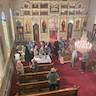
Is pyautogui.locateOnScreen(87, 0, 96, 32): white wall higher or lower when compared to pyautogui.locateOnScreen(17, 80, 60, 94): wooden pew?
higher

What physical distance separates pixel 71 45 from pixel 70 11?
445cm

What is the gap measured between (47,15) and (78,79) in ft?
27.8

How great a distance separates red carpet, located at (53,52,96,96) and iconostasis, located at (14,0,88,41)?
245 inches

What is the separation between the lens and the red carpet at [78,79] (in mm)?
8750

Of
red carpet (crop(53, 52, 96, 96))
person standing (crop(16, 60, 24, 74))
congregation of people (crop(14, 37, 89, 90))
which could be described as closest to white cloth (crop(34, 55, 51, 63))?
congregation of people (crop(14, 37, 89, 90))

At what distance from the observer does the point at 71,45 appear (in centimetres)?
1380


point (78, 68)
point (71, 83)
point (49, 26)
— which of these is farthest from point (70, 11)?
point (71, 83)

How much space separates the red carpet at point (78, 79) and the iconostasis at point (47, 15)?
6.21 meters

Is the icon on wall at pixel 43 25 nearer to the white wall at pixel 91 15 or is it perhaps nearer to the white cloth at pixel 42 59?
the white wall at pixel 91 15

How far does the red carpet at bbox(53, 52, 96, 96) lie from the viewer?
875 cm

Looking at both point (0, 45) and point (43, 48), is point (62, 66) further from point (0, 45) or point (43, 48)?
point (0, 45)

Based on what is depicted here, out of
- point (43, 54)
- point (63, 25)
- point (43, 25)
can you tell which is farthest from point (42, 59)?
point (63, 25)

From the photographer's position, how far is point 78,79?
9.91 metres

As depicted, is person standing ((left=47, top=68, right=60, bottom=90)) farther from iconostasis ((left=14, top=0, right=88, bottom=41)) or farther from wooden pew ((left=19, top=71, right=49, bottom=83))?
iconostasis ((left=14, top=0, right=88, bottom=41))
